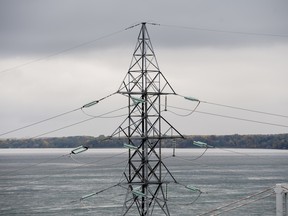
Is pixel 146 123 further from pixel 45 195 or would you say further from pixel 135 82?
pixel 45 195

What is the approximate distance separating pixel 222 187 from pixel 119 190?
24.4m

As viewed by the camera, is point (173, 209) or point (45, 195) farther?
point (45, 195)

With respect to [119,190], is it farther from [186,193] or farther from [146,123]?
[146,123]

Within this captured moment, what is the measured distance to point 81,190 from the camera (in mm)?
154125

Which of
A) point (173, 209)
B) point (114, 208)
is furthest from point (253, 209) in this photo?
point (114, 208)

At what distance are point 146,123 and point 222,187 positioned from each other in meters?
117

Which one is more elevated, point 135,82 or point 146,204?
point 135,82

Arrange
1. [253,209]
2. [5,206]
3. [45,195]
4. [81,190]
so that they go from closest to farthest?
[253,209] → [5,206] → [45,195] → [81,190]

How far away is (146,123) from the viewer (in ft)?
153

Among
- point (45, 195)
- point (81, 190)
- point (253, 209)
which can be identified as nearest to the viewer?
point (253, 209)

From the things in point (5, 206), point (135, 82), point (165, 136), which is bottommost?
point (5, 206)

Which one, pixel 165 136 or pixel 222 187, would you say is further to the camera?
pixel 222 187

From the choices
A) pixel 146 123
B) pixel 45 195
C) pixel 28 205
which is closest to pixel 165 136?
pixel 146 123

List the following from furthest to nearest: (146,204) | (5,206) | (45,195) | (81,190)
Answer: (81,190), (45,195), (5,206), (146,204)
